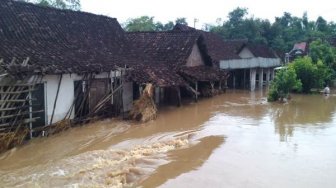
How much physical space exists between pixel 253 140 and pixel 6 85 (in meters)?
8.36

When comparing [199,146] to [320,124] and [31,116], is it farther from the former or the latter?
[320,124]

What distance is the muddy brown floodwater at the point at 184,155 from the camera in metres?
9.38

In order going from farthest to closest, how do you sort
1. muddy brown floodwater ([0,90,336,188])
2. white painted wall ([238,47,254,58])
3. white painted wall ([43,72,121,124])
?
1. white painted wall ([238,47,254,58])
2. white painted wall ([43,72,121,124])
3. muddy brown floodwater ([0,90,336,188])

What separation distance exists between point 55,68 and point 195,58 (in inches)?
554

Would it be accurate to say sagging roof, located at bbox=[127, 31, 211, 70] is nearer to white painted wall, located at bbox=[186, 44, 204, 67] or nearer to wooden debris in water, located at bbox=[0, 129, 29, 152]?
white painted wall, located at bbox=[186, 44, 204, 67]

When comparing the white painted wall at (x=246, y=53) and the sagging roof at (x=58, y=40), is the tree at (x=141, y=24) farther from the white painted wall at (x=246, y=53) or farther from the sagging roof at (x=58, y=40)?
the sagging roof at (x=58, y=40)

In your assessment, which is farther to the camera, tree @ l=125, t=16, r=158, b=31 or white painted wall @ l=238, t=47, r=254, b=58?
tree @ l=125, t=16, r=158, b=31

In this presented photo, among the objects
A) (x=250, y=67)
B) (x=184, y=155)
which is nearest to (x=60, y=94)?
(x=184, y=155)

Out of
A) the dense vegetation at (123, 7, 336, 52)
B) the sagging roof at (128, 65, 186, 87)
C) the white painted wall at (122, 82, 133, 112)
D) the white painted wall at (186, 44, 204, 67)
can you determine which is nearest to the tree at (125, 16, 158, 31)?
the dense vegetation at (123, 7, 336, 52)

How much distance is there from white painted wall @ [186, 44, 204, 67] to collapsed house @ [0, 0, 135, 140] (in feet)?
18.9

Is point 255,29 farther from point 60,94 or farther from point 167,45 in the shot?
point 60,94

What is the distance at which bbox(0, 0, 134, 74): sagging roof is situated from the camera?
1377 cm

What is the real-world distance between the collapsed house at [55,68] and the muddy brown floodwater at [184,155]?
96 cm

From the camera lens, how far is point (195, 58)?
86.4ft
